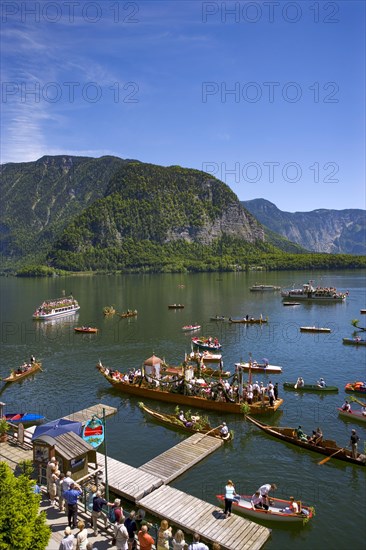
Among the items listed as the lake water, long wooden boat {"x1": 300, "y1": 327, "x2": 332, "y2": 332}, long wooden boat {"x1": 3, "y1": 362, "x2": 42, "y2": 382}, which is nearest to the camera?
the lake water

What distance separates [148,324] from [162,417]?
178ft

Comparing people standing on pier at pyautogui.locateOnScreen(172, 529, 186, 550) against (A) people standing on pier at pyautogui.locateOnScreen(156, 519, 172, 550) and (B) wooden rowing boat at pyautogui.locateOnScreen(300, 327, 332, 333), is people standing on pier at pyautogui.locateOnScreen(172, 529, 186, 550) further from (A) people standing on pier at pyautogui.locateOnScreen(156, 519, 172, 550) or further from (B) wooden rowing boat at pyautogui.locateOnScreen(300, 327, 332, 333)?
(B) wooden rowing boat at pyautogui.locateOnScreen(300, 327, 332, 333)

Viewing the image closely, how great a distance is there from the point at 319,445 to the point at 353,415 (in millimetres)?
8630

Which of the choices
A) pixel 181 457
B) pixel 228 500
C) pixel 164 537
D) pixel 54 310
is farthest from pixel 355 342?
pixel 54 310

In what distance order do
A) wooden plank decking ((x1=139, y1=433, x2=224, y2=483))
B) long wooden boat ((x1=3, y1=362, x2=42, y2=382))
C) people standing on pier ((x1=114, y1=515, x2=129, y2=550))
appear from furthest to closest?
1. long wooden boat ((x1=3, y1=362, x2=42, y2=382))
2. wooden plank decking ((x1=139, y1=433, x2=224, y2=483))
3. people standing on pier ((x1=114, y1=515, x2=129, y2=550))

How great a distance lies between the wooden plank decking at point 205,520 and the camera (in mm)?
20656

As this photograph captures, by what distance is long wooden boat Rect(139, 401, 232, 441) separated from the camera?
111 ft

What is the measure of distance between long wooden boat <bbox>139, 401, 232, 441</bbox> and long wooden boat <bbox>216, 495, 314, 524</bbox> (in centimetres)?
896

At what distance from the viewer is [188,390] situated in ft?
136

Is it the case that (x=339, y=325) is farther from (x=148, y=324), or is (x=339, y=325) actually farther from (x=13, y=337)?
(x=13, y=337)

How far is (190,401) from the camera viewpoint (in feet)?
135

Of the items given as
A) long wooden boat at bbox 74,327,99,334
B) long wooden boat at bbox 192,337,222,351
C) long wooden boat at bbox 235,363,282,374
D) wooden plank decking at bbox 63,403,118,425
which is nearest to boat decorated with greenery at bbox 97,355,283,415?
wooden plank decking at bbox 63,403,118,425

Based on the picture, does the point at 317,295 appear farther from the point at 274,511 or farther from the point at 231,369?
the point at 274,511

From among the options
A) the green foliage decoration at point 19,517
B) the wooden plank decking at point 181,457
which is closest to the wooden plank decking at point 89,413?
the wooden plank decking at point 181,457
